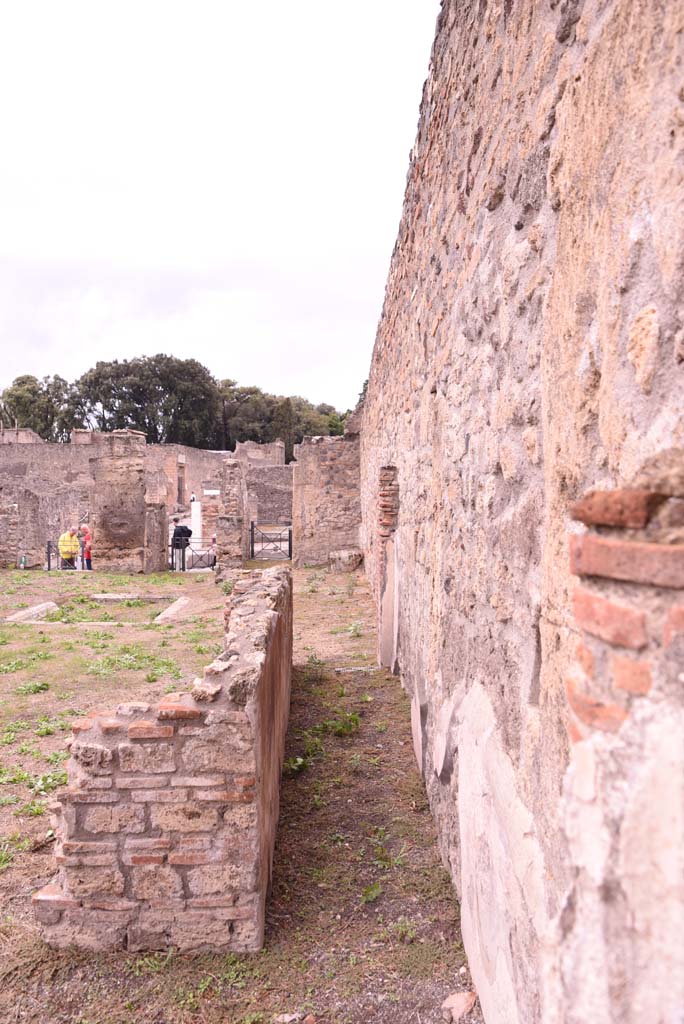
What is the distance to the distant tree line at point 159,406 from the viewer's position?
44.3 meters

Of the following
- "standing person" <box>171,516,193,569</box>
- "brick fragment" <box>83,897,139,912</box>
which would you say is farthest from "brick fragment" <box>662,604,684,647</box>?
"standing person" <box>171,516,193,569</box>

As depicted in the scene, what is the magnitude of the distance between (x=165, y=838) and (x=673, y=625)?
97.7 inches

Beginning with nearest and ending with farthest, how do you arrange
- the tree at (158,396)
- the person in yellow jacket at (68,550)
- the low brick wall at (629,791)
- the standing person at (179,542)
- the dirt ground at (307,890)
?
the low brick wall at (629,791), the dirt ground at (307,890), the person in yellow jacket at (68,550), the standing person at (179,542), the tree at (158,396)

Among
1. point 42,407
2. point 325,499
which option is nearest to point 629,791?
point 325,499

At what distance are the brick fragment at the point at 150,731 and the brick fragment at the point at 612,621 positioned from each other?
2.14 meters

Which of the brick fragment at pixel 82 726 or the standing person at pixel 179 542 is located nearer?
the brick fragment at pixel 82 726

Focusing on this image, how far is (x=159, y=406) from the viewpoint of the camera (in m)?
44.5

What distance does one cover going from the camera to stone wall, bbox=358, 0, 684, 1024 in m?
0.80

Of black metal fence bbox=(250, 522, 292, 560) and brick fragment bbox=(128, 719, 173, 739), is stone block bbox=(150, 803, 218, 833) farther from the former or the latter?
black metal fence bbox=(250, 522, 292, 560)

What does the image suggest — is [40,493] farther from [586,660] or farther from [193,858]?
[586,660]

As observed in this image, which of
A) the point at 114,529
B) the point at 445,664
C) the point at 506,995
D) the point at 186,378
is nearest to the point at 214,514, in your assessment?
the point at 114,529

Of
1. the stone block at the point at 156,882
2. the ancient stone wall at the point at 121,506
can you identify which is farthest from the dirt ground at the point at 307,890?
the ancient stone wall at the point at 121,506

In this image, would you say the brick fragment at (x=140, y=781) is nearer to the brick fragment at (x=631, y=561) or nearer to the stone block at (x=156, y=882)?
the stone block at (x=156, y=882)

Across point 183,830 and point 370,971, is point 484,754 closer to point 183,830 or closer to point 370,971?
point 370,971
